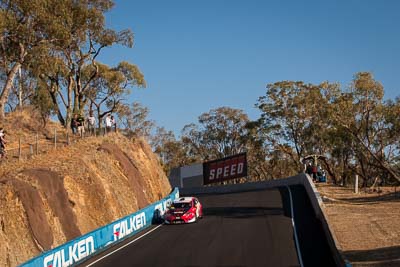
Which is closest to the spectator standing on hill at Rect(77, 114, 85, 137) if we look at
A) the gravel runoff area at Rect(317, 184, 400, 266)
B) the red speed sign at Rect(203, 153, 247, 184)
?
the gravel runoff area at Rect(317, 184, 400, 266)

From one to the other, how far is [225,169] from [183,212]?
30.3 meters

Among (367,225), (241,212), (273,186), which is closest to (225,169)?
(273,186)

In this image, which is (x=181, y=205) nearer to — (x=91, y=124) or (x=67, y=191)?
(x=67, y=191)

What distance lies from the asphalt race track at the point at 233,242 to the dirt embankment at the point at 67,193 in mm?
Answer: 2755

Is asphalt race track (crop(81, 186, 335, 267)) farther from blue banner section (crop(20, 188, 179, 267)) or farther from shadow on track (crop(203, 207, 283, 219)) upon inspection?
blue banner section (crop(20, 188, 179, 267))

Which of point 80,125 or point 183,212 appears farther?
point 80,125

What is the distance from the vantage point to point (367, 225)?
2578 centimetres

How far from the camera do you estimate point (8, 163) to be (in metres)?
28.6

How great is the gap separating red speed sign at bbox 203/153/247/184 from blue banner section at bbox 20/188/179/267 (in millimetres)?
25628

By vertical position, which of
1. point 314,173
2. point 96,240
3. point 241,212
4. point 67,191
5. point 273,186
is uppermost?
point 314,173

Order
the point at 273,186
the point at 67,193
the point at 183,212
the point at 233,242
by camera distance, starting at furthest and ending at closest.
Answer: the point at 273,186 < the point at 183,212 < the point at 67,193 < the point at 233,242

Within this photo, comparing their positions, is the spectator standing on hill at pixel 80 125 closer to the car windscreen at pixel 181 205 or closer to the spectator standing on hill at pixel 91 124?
the spectator standing on hill at pixel 91 124

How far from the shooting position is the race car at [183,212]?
3142 cm

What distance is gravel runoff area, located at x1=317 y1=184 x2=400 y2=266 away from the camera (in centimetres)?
1886
